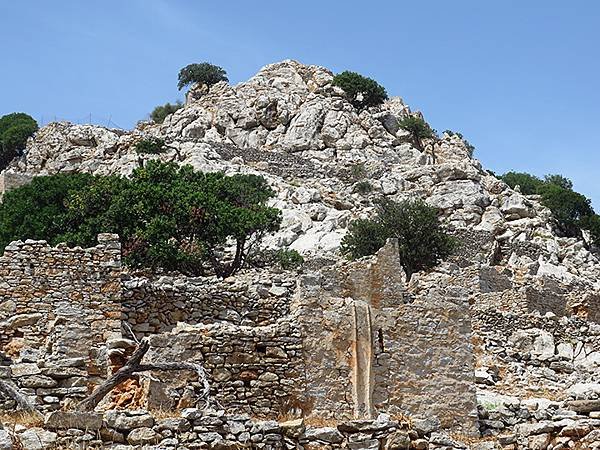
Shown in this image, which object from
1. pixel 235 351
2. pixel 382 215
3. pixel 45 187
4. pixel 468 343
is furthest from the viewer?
pixel 382 215

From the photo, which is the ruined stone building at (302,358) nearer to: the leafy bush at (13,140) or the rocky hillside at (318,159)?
the rocky hillside at (318,159)

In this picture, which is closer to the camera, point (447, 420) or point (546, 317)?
point (447, 420)

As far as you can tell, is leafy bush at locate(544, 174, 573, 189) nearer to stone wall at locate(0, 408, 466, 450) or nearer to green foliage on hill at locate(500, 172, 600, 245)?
green foliage on hill at locate(500, 172, 600, 245)

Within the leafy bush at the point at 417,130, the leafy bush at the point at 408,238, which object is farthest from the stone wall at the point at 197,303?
the leafy bush at the point at 417,130

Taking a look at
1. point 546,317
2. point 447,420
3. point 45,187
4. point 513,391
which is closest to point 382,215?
point 45,187

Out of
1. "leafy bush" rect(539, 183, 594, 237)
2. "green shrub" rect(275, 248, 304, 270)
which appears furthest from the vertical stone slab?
"leafy bush" rect(539, 183, 594, 237)

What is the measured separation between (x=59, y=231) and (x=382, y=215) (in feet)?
53.2

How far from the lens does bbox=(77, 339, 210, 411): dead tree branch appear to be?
30.0 ft

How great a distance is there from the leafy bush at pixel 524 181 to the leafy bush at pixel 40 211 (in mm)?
63812

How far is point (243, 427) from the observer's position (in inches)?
331

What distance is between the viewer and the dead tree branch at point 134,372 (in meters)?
9.16

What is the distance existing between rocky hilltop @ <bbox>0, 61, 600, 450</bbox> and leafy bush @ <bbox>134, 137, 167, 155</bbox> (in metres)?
0.90

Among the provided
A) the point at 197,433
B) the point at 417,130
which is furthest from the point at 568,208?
the point at 197,433

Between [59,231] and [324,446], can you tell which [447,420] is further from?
[59,231]
